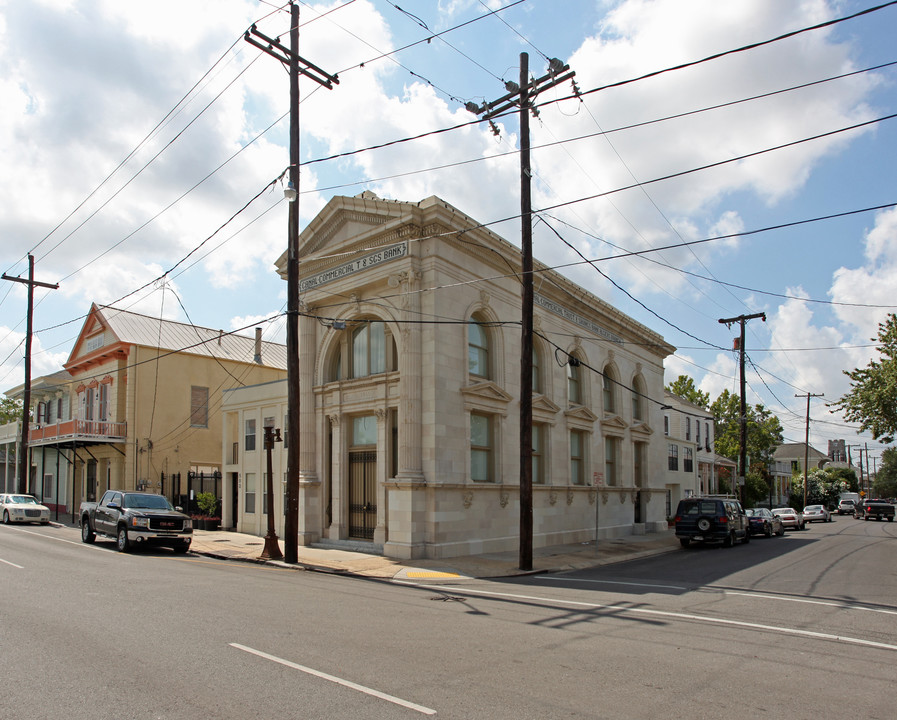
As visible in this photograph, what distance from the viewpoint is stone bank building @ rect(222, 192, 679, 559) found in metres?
18.7

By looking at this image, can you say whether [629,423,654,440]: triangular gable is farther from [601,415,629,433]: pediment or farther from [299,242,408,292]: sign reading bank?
[299,242,408,292]: sign reading bank

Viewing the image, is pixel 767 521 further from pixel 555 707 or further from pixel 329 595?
pixel 555 707

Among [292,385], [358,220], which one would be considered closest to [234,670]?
[292,385]

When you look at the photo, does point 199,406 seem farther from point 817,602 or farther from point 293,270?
point 817,602

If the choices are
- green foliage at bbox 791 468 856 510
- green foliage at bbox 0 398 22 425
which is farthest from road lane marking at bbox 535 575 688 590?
green foliage at bbox 791 468 856 510

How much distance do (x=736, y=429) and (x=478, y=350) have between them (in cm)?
5063

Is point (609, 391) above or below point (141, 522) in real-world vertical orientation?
above

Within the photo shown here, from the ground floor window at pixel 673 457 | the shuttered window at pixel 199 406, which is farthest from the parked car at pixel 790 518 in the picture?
the shuttered window at pixel 199 406

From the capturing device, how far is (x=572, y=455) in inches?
1038

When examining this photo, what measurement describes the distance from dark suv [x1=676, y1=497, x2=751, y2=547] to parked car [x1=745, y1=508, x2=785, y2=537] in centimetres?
490

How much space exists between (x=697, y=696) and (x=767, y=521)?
2700cm

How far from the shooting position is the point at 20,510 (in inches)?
1174

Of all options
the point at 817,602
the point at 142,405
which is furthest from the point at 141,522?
the point at 142,405

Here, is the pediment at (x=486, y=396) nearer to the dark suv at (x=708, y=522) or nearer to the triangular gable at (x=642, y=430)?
the dark suv at (x=708, y=522)
